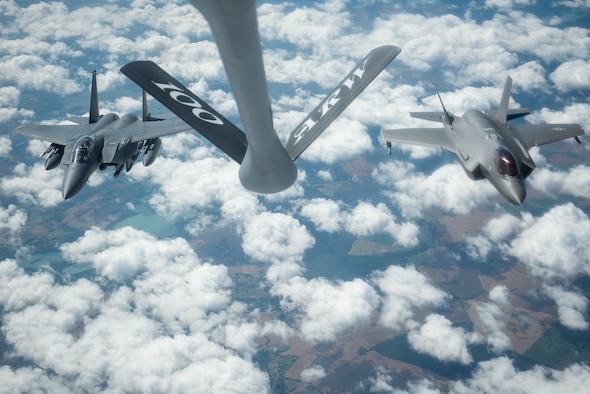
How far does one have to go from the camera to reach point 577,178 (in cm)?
18350

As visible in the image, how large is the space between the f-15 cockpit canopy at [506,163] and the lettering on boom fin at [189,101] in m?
15.9

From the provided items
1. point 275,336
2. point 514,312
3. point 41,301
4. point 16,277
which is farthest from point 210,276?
point 514,312

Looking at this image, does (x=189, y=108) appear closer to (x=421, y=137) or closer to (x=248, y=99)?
(x=248, y=99)

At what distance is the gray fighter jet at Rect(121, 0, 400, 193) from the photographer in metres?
5.09

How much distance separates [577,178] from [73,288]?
227 meters

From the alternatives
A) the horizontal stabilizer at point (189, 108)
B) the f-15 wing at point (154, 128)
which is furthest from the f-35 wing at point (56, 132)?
the horizontal stabilizer at point (189, 108)

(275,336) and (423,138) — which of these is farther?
(275,336)

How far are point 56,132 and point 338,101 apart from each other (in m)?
27.1

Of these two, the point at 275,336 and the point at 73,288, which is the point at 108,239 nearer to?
the point at 73,288

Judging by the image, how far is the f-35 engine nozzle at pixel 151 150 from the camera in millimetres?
27312

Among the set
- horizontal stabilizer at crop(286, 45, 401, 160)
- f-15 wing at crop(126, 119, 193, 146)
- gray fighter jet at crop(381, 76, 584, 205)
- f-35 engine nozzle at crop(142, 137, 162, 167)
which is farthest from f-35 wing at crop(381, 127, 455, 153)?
f-35 engine nozzle at crop(142, 137, 162, 167)

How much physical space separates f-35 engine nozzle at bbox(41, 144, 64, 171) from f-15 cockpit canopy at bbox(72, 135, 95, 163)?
7.30 feet

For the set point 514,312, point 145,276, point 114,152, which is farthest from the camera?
point 145,276

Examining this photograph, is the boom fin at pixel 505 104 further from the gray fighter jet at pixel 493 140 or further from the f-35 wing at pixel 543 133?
the f-35 wing at pixel 543 133
